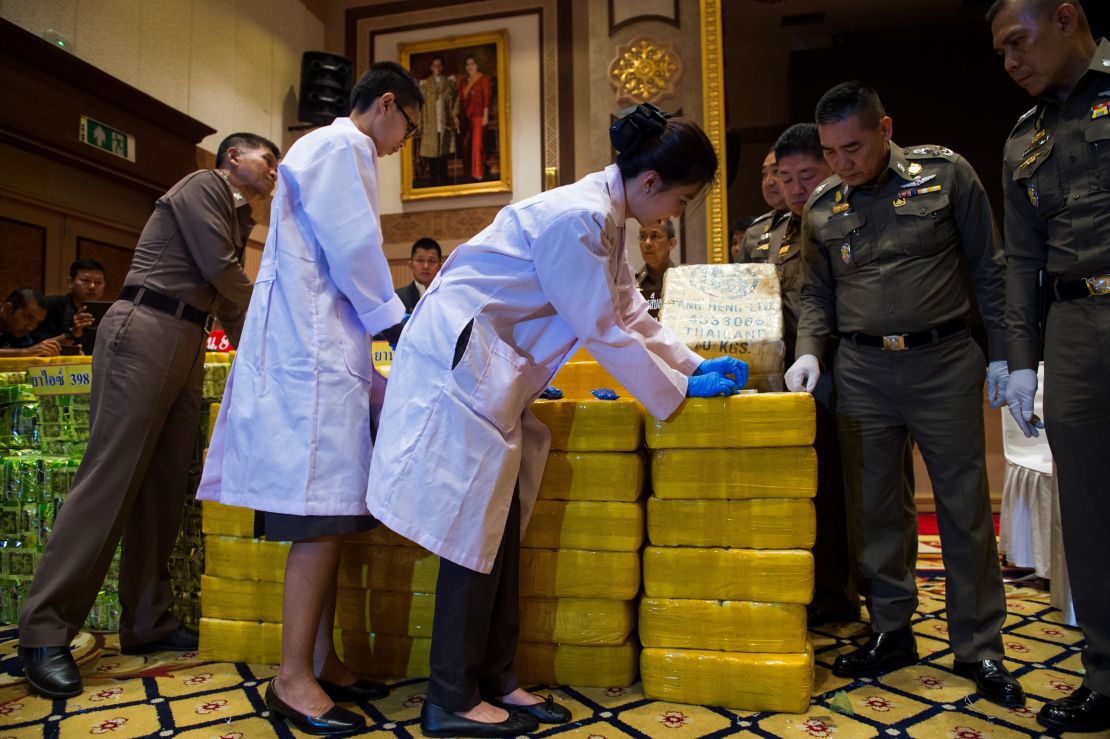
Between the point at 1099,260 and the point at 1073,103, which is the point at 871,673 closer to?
the point at 1099,260

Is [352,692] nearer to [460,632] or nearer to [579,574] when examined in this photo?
[460,632]

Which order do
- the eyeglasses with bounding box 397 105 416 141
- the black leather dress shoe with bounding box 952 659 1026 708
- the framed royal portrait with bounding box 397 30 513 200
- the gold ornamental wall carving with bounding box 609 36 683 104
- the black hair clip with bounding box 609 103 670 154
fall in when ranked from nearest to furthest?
the black hair clip with bounding box 609 103 670 154
the black leather dress shoe with bounding box 952 659 1026 708
the eyeglasses with bounding box 397 105 416 141
the gold ornamental wall carving with bounding box 609 36 683 104
the framed royal portrait with bounding box 397 30 513 200

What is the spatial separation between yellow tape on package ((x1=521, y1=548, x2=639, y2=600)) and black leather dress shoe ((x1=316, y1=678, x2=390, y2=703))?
0.45 meters

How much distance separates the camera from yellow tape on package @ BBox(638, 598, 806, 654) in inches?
76.9

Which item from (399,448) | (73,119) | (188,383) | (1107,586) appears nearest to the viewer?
(399,448)

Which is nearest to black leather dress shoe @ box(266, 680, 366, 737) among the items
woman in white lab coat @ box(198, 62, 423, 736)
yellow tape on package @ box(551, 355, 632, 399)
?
woman in white lab coat @ box(198, 62, 423, 736)

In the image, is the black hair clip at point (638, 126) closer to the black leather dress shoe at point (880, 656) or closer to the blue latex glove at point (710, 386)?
the blue latex glove at point (710, 386)

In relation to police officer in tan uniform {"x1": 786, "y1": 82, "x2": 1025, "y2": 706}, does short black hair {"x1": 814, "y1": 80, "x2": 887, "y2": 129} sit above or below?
above

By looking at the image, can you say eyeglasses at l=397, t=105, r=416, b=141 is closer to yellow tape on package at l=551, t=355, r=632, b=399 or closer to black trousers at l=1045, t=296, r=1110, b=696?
yellow tape on package at l=551, t=355, r=632, b=399

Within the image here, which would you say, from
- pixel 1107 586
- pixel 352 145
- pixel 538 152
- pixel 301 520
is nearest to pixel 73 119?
pixel 538 152

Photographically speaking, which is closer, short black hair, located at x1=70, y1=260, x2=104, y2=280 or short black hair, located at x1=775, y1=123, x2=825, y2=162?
short black hair, located at x1=775, y1=123, x2=825, y2=162

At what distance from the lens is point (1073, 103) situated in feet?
6.20

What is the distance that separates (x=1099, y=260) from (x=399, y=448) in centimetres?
167

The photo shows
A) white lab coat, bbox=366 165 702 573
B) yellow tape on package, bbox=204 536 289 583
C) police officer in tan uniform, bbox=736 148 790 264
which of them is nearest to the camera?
white lab coat, bbox=366 165 702 573
